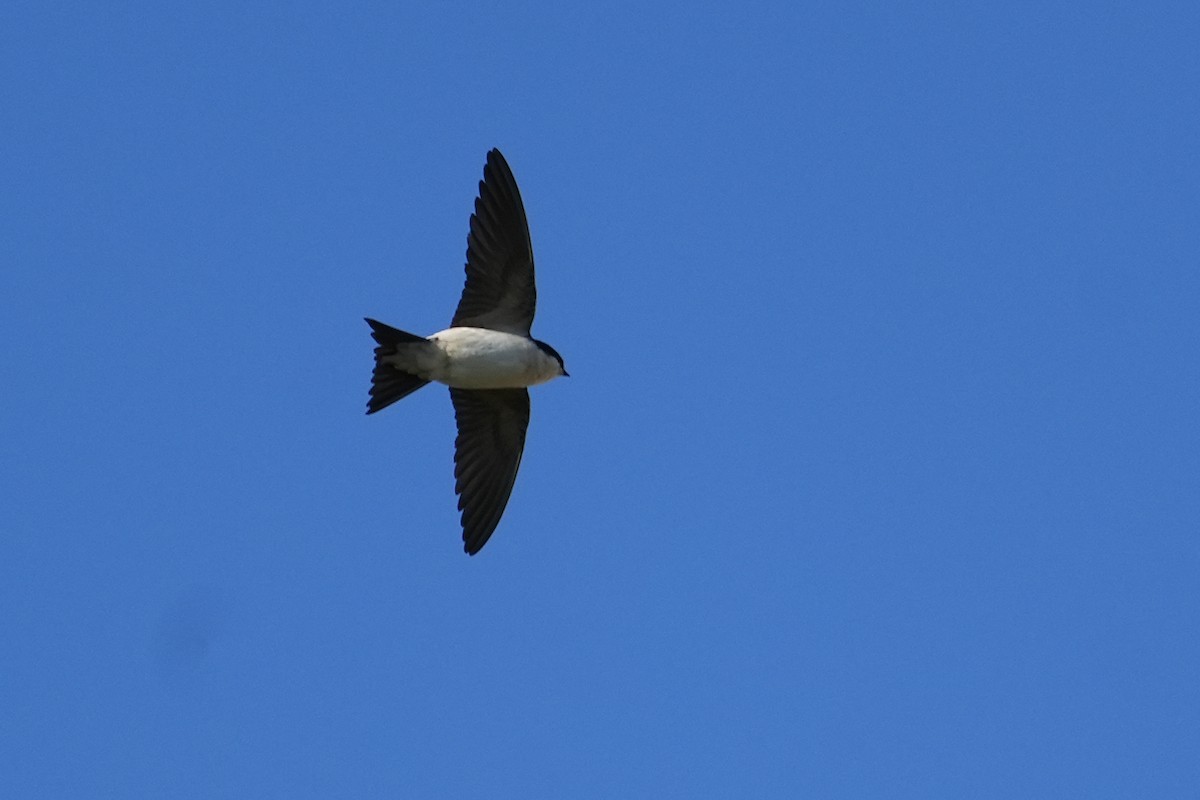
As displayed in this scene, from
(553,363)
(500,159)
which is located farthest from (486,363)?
(500,159)

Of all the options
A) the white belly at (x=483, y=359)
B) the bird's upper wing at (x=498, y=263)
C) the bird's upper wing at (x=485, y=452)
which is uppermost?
the bird's upper wing at (x=498, y=263)

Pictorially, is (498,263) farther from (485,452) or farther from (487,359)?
(485,452)

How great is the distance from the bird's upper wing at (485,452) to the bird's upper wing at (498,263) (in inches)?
20.9

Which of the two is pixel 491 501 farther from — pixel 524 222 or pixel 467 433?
pixel 524 222

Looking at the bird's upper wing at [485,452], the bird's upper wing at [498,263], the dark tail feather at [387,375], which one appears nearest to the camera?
the dark tail feather at [387,375]

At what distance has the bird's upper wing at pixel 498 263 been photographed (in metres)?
9.57

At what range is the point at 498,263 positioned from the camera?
9586mm

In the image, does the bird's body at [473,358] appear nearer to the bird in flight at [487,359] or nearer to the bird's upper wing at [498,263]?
the bird in flight at [487,359]

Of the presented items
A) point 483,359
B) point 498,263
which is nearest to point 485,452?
point 483,359

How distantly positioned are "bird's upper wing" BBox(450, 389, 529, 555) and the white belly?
1.30ft

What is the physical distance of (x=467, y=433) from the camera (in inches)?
394

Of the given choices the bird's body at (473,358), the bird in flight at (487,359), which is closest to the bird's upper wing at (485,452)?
the bird in flight at (487,359)

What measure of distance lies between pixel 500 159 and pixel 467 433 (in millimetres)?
1500

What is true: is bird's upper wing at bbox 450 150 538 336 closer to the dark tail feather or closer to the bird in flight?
the bird in flight
